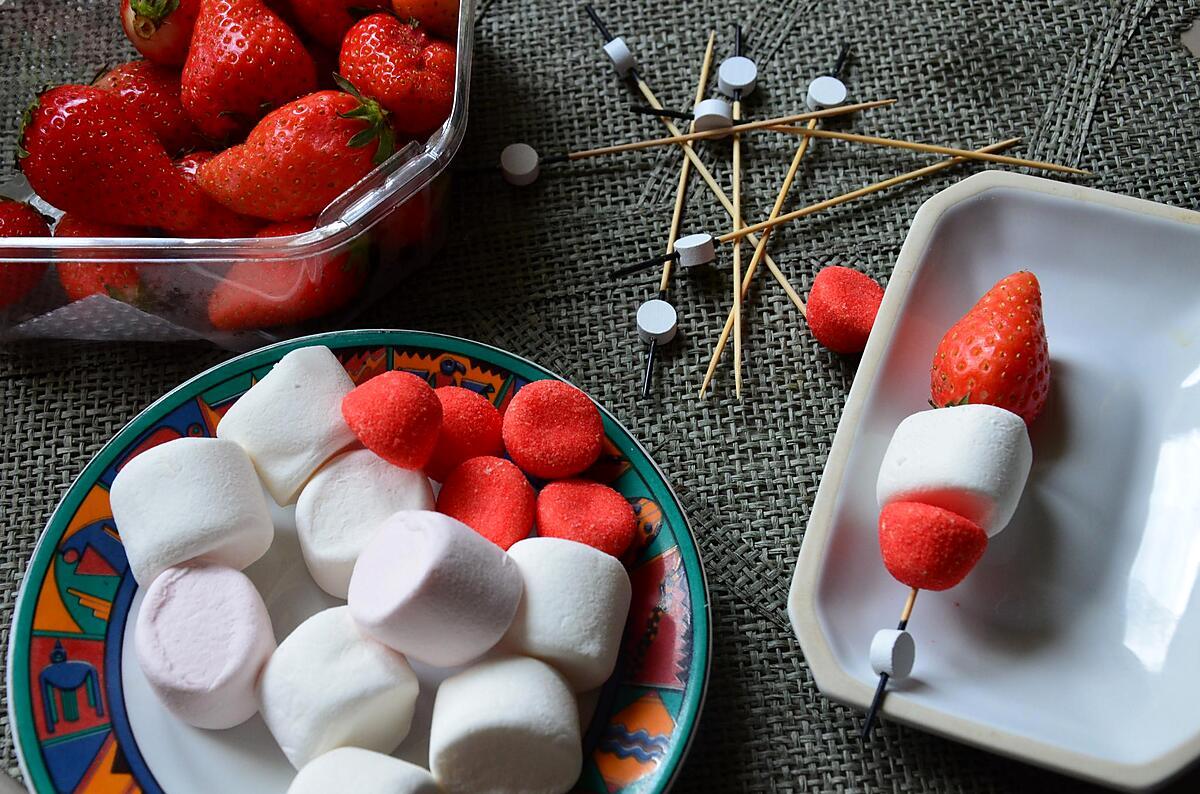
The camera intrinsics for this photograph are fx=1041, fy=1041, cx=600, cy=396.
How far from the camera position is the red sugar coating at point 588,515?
101cm

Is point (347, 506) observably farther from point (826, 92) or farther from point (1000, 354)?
point (826, 92)

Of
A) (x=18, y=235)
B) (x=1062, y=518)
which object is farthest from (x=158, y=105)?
(x=1062, y=518)

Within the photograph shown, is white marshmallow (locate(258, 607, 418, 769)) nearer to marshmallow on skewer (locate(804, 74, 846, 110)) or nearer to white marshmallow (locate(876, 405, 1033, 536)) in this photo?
white marshmallow (locate(876, 405, 1033, 536))

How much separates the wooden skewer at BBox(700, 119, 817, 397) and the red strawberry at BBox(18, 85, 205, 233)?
1.97 ft

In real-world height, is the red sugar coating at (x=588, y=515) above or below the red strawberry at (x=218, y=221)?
below

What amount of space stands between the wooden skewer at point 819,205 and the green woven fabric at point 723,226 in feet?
0.05

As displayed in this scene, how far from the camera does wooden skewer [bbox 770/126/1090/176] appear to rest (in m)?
1.31

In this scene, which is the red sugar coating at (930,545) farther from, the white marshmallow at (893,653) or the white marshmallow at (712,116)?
the white marshmallow at (712,116)

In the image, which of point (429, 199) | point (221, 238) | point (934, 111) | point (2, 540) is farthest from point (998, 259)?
point (2, 540)

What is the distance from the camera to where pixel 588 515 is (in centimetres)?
103

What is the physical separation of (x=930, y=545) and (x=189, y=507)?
0.68 metres

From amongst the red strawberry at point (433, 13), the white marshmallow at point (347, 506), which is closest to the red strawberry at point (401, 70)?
the red strawberry at point (433, 13)

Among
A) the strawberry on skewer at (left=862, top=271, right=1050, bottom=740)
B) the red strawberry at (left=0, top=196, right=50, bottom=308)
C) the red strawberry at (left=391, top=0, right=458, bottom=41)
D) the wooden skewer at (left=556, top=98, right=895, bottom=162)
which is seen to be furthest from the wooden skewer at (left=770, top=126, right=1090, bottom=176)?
the red strawberry at (left=0, top=196, right=50, bottom=308)

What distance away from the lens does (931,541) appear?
0.95 meters
